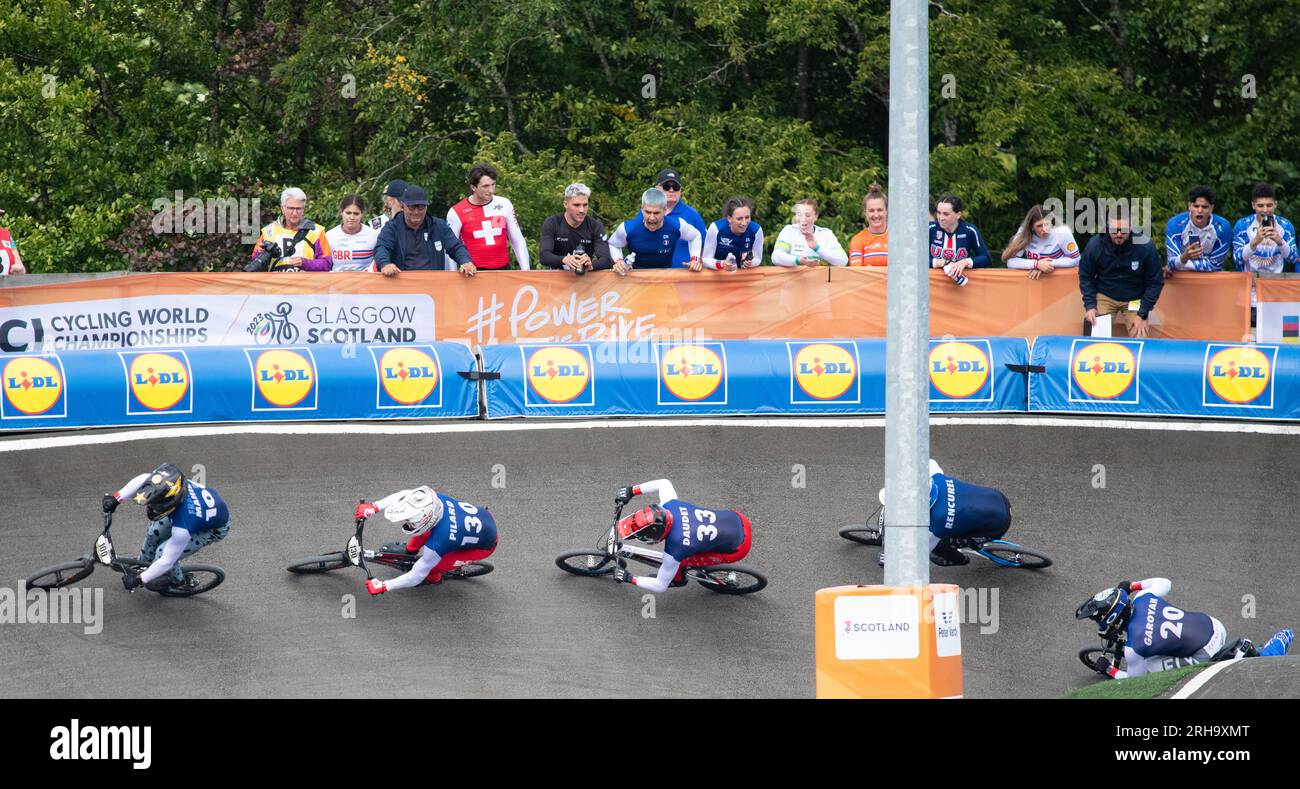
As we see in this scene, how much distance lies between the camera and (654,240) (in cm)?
1820

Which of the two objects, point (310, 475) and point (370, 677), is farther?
point (310, 475)

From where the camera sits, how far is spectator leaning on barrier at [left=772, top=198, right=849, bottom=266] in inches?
732

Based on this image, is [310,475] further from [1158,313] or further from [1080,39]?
[1080,39]

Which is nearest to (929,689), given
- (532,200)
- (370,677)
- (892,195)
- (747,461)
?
(892,195)

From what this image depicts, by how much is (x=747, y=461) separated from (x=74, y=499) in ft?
20.2

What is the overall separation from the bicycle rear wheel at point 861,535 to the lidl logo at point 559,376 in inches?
165

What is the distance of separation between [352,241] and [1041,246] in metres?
7.61

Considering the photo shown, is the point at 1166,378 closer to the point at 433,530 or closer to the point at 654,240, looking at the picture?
the point at 654,240

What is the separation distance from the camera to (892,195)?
28.1ft

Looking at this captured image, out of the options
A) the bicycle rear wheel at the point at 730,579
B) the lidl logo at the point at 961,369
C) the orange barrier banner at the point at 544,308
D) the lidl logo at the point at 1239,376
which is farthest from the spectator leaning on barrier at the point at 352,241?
the lidl logo at the point at 1239,376

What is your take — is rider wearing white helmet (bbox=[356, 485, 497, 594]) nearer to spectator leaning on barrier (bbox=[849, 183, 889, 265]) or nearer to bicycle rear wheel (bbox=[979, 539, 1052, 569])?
bicycle rear wheel (bbox=[979, 539, 1052, 569])

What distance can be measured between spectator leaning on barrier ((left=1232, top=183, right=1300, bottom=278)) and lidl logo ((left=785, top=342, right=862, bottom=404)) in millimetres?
4666

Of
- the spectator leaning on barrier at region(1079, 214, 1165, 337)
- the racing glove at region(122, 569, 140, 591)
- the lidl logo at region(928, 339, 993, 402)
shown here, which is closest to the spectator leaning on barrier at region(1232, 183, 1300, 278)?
the spectator leaning on barrier at region(1079, 214, 1165, 337)

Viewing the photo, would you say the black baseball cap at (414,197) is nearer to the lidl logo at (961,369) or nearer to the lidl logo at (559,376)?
the lidl logo at (559,376)
